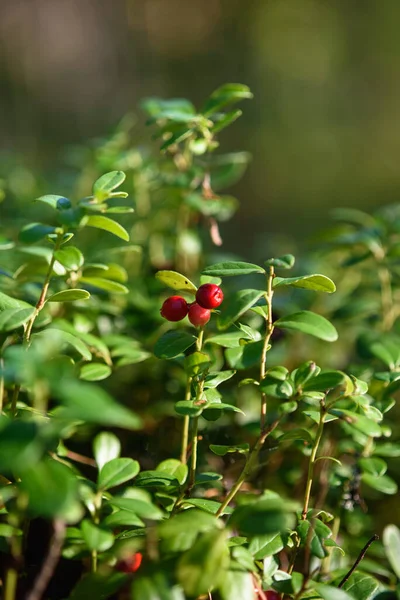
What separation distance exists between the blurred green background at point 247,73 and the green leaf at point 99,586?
15.4ft

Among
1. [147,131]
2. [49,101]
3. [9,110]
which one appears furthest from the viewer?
[49,101]

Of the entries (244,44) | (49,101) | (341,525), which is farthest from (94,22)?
(341,525)

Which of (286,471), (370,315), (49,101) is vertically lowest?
(49,101)

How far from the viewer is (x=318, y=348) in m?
1.54

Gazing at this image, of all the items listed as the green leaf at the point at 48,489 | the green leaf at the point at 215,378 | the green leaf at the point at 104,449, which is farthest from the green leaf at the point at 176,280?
the green leaf at the point at 48,489

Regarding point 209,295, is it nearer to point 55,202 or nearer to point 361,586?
point 55,202

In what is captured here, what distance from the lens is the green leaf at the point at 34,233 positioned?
0.86 metres

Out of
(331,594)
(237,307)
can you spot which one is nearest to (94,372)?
(237,307)

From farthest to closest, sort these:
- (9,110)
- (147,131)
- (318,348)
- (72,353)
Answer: (9,110) < (147,131) < (318,348) < (72,353)

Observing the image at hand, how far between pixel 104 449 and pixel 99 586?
24 cm

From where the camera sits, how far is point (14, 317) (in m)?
0.71

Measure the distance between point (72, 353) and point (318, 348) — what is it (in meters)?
0.70

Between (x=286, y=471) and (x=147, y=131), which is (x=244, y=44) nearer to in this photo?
(x=147, y=131)

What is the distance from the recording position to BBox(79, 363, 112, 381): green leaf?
92cm
